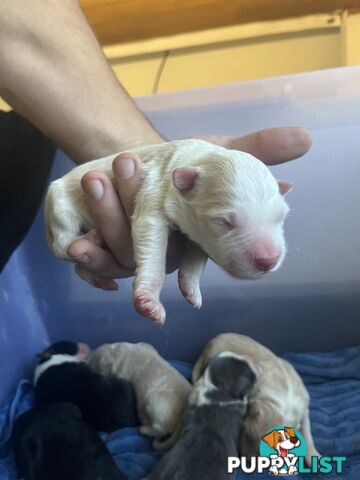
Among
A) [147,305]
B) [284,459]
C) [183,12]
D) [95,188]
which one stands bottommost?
[284,459]

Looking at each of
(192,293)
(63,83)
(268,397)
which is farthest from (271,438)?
(63,83)

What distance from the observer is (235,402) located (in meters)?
1.63

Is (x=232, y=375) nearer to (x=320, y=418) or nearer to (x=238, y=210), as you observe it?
(x=320, y=418)

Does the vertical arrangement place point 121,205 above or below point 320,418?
above

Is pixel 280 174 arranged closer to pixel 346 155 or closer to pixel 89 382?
pixel 346 155

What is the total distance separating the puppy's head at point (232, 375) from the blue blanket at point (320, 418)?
24 centimetres

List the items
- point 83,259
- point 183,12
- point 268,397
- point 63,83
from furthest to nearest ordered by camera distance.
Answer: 1. point 183,12
2. point 268,397
3. point 63,83
4. point 83,259

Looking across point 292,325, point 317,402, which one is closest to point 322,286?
point 292,325

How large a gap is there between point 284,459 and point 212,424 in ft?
0.75

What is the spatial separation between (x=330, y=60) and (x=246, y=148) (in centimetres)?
151

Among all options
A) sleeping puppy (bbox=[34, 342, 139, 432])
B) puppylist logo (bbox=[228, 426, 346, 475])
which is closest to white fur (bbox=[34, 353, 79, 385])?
sleeping puppy (bbox=[34, 342, 139, 432])

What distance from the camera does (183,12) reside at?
7.39 feet

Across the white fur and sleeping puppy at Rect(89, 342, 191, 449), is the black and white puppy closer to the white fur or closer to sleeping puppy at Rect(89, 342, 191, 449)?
sleeping puppy at Rect(89, 342, 191, 449)

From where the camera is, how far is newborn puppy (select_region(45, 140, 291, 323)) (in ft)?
2.70
